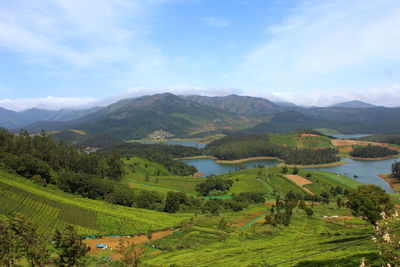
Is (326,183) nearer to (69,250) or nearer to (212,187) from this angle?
(212,187)

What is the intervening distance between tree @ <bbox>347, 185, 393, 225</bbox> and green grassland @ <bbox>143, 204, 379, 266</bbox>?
14.0ft

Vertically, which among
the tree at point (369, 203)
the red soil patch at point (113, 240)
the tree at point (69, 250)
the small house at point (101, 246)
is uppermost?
the tree at point (369, 203)

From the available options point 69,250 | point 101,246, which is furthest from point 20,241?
point 101,246

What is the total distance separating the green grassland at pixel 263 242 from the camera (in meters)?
34.1

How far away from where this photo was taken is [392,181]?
153 metres

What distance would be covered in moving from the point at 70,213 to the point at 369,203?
69.1m

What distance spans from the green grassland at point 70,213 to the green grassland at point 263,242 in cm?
1173

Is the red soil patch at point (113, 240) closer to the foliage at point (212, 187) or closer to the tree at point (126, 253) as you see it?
the tree at point (126, 253)

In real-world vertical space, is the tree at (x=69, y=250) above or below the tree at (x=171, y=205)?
above

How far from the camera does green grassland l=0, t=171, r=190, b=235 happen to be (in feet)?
218

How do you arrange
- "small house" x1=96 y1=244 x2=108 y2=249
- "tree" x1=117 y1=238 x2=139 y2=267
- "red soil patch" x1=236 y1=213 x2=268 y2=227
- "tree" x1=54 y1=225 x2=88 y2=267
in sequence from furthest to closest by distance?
1. "red soil patch" x1=236 y1=213 x2=268 y2=227
2. "small house" x1=96 y1=244 x2=108 y2=249
3. "tree" x1=54 y1=225 x2=88 y2=267
4. "tree" x1=117 y1=238 x2=139 y2=267

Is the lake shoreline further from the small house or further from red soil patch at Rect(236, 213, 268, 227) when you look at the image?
the small house

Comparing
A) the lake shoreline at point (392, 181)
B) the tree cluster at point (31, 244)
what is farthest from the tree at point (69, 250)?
the lake shoreline at point (392, 181)

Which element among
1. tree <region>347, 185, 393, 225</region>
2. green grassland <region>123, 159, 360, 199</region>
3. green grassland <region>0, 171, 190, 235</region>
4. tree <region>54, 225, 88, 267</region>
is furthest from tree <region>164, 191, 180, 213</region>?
tree <region>54, 225, 88, 267</region>
